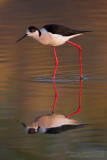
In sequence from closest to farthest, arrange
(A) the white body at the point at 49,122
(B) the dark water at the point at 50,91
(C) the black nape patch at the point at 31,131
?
(B) the dark water at the point at 50,91
(C) the black nape patch at the point at 31,131
(A) the white body at the point at 49,122

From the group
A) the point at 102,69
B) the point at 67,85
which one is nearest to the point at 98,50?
the point at 102,69

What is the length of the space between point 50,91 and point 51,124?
68.6 inches

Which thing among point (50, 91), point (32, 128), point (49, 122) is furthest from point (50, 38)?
point (32, 128)

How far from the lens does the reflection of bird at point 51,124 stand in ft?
18.3

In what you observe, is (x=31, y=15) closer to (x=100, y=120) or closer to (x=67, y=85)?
(x=67, y=85)

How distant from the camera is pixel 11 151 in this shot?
503cm

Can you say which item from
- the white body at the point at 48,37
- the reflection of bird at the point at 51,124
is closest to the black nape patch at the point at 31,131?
the reflection of bird at the point at 51,124

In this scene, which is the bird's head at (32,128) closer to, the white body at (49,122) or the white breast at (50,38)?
the white body at (49,122)

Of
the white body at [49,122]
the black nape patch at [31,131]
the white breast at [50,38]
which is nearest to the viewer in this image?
the black nape patch at [31,131]

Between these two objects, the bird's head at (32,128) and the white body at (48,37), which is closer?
the bird's head at (32,128)

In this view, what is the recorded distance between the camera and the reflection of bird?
558 centimetres

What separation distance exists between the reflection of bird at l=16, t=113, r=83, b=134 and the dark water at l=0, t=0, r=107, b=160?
103 mm

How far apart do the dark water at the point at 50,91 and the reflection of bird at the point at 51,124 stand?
0.34 ft

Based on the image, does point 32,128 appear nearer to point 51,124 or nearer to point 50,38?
point 51,124
